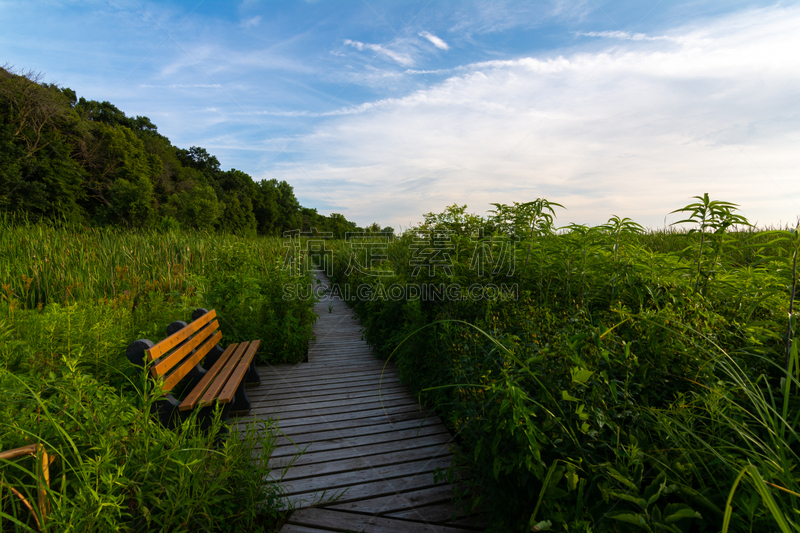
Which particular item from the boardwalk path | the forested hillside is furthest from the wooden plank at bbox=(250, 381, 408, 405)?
the forested hillside

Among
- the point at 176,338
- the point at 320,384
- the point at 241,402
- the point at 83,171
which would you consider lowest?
the point at 320,384

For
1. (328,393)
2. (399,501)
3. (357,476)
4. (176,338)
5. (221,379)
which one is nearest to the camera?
(399,501)

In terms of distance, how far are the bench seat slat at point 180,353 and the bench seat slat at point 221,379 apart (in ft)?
1.13

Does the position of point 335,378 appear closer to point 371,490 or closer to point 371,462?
point 371,462

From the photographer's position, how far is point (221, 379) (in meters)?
3.15

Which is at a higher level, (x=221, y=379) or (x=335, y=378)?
(x=221, y=379)

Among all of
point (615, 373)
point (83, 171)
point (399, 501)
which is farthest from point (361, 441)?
point (83, 171)

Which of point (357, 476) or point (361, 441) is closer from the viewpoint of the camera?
point (357, 476)

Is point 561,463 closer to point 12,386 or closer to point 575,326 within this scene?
point 575,326

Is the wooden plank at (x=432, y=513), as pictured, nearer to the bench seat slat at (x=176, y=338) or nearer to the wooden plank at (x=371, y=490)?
the wooden plank at (x=371, y=490)

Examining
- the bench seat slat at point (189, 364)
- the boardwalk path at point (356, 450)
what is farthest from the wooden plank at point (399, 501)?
the bench seat slat at point (189, 364)

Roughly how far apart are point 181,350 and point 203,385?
0.36 meters

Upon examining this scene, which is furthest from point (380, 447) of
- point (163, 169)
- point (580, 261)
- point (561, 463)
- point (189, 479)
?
point (163, 169)

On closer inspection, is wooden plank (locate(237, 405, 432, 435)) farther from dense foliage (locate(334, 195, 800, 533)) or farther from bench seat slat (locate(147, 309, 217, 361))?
bench seat slat (locate(147, 309, 217, 361))
